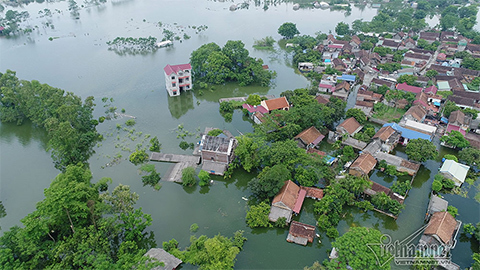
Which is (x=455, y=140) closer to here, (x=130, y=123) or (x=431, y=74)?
(x=431, y=74)

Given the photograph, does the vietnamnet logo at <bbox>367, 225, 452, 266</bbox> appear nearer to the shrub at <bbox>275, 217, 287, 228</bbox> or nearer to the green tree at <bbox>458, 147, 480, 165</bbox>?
the shrub at <bbox>275, 217, 287, 228</bbox>

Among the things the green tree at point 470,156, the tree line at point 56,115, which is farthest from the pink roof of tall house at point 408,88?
the tree line at point 56,115

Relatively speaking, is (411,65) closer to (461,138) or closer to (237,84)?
(461,138)

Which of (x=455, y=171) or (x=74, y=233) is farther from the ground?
(x=74, y=233)

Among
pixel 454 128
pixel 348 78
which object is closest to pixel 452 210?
pixel 454 128

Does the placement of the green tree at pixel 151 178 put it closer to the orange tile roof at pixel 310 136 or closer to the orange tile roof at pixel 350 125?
the orange tile roof at pixel 310 136
